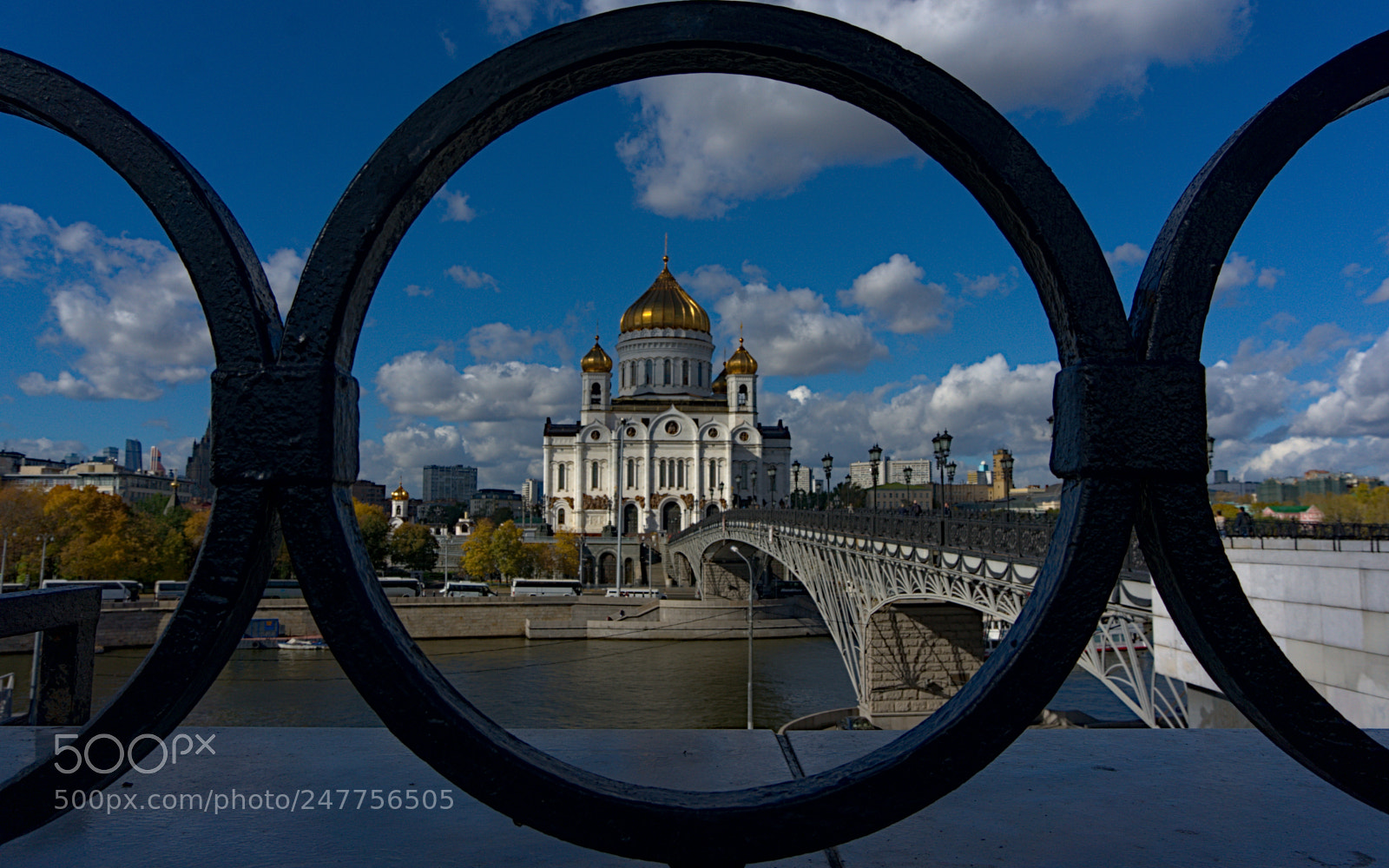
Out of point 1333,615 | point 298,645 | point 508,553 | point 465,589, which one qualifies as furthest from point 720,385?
point 1333,615

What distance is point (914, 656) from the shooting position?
682 inches

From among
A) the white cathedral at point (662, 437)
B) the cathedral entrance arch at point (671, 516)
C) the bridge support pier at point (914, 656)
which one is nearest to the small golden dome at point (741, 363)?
the white cathedral at point (662, 437)

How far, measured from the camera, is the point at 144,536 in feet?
108

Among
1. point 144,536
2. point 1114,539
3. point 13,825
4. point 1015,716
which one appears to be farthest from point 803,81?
point 144,536

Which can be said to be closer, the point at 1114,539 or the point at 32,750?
the point at 1114,539

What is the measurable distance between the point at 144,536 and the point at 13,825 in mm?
38124

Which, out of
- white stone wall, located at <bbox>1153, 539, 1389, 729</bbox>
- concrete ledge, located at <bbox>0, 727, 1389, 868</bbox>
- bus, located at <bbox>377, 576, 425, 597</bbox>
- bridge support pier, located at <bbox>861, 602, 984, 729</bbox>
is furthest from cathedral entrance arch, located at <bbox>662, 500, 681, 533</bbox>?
concrete ledge, located at <bbox>0, 727, 1389, 868</bbox>

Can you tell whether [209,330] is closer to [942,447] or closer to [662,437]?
[942,447]

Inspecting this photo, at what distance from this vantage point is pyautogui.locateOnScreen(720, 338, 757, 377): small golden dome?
Result: 59656mm

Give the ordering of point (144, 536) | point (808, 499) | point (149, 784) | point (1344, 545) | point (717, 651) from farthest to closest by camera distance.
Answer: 1. point (808, 499)
2. point (144, 536)
3. point (717, 651)
4. point (1344, 545)
5. point (149, 784)

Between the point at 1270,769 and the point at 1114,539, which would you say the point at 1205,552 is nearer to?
the point at 1114,539

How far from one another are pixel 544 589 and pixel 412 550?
10773 millimetres

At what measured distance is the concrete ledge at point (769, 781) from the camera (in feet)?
4.70

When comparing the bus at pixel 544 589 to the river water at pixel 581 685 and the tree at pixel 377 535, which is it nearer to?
the river water at pixel 581 685
